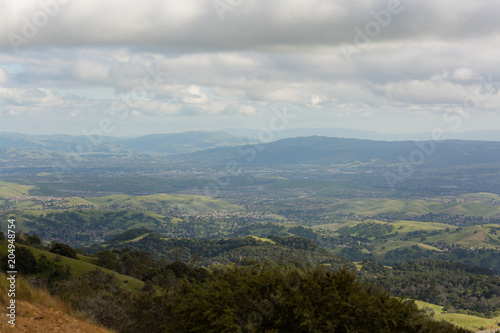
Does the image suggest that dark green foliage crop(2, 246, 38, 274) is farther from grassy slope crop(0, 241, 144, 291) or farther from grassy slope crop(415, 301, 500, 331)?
grassy slope crop(415, 301, 500, 331)

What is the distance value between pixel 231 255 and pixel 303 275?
10629cm

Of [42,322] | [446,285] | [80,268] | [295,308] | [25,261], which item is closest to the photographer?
[42,322]

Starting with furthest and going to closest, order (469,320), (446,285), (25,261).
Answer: (446,285)
(469,320)
(25,261)

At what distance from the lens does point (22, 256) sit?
51.7m

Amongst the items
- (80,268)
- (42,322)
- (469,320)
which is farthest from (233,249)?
(42,322)

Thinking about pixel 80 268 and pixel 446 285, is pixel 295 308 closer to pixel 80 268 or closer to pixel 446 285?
pixel 80 268

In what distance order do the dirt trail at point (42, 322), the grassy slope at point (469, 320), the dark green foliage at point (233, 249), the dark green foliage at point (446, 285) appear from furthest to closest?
the dark green foliage at point (233, 249) < the dark green foliage at point (446, 285) < the grassy slope at point (469, 320) < the dirt trail at point (42, 322)

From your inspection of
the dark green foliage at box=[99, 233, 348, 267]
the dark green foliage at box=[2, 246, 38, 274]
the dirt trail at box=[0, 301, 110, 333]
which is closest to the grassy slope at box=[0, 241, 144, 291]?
the dark green foliage at box=[2, 246, 38, 274]

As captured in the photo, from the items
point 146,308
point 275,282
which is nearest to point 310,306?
point 275,282

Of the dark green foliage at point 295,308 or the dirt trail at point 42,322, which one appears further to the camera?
the dark green foliage at point 295,308

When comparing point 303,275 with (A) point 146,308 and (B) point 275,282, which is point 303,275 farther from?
(A) point 146,308

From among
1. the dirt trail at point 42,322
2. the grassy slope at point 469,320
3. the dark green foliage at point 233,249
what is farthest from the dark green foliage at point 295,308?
the dark green foliage at point 233,249

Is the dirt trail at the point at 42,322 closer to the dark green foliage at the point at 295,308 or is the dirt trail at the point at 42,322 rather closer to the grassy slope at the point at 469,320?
the dark green foliage at the point at 295,308

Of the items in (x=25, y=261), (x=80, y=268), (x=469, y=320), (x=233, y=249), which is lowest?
(x=233, y=249)
